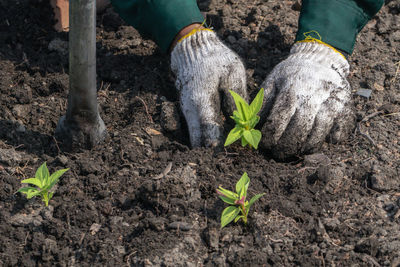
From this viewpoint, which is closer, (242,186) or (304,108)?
(242,186)

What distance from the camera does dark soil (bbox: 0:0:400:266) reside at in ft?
6.18

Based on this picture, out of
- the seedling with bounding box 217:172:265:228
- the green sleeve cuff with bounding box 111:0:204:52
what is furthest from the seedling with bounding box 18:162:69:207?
the green sleeve cuff with bounding box 111:0:204:52

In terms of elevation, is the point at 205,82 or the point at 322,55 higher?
the point at 322,55

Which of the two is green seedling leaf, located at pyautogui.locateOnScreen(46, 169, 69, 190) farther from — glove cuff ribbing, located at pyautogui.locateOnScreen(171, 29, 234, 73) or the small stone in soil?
glove cuff ribbing, located at pyautogui.locateOnScreen(171, 29, 234, 73)

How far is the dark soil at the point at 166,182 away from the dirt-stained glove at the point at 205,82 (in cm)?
10

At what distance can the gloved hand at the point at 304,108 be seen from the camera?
90.8 inches

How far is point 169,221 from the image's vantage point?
1.96 m

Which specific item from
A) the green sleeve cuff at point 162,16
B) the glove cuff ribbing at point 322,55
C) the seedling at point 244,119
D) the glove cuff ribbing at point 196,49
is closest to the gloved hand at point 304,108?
the glove cuff ribbing at point 322,55

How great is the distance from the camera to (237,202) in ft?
6.29

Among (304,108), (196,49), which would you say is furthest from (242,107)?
(196,49)

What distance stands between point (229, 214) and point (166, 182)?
322 millimetres

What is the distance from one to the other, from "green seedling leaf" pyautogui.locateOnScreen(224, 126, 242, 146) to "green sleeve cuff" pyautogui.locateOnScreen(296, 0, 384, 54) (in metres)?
0.87

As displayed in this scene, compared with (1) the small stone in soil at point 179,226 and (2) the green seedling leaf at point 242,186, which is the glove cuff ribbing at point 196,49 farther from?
(1) the small stone in soil at point 179,226

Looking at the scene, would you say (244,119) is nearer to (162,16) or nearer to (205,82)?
(205,82)
